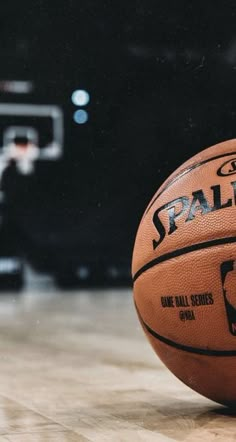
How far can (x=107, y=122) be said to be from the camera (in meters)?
11.5

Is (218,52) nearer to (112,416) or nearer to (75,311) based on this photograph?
(75,311)

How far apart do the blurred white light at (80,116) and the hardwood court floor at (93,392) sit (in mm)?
7069

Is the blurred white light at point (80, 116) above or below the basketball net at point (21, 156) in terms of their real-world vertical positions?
above

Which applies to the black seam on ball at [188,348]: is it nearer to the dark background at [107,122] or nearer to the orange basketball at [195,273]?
the orange basketball at [195,273]

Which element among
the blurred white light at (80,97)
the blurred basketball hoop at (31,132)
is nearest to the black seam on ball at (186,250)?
the blurred basketball hoop at (31,132)

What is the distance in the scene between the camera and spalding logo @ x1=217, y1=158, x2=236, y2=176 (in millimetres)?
2211

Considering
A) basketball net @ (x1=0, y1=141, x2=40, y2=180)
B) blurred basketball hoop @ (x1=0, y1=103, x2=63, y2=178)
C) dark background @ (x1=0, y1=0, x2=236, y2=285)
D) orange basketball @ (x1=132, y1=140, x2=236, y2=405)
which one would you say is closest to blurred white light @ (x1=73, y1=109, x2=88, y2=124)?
dark background @ (x1=0, y1=0, x2=236, y2=285)

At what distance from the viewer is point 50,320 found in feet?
18.5

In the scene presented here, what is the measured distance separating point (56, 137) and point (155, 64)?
82.9 inches

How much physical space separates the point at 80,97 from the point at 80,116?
260mm

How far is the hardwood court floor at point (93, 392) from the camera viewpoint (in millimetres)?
2096

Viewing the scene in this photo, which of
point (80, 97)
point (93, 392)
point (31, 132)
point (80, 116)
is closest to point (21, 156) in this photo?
point (31, 132)

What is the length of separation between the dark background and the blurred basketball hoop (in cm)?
13

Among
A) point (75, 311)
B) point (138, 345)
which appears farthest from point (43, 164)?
point (138, 345)
